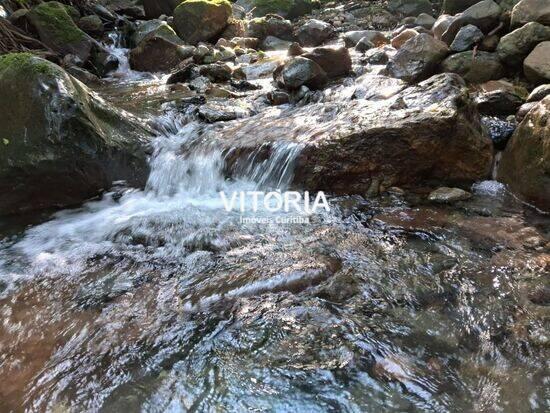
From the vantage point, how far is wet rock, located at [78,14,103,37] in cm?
1259

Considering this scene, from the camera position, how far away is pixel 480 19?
24.5 feet

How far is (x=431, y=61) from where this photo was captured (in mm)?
7051

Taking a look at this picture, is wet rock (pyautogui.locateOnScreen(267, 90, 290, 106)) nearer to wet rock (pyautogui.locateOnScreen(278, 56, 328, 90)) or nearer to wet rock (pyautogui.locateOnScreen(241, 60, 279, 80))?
wet rock (pyautogui.locateOnScreen(278, 56, 328, 90))

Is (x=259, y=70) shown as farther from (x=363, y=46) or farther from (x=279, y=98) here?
(x=279, y=98)

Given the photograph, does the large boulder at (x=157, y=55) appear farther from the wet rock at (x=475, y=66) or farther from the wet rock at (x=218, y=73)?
→ the wet rock at (x=475, y=66)

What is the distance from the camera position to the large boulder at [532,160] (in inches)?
162

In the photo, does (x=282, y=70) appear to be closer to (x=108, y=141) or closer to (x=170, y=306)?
(x=108, y=141)

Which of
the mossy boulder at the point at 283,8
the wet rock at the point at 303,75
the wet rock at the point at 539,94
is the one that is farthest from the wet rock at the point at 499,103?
the mossy boulder at the point at 283,8

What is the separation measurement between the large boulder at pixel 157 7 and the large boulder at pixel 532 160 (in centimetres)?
1446

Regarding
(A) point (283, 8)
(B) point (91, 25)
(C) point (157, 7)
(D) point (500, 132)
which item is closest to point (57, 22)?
(B) point (91, 25)

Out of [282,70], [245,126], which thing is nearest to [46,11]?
[282,70]

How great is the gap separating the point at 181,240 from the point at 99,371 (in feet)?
5.38

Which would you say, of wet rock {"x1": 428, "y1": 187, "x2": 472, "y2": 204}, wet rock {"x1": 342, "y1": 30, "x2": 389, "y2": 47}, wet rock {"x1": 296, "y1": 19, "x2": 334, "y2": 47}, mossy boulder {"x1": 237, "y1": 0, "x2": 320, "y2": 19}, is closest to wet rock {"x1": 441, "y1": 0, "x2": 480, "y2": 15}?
wet rock {"x1": 342, "y1": 30, "x2": 389, "y2": 47}

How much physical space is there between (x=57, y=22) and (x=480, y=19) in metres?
9.54
